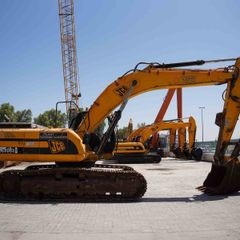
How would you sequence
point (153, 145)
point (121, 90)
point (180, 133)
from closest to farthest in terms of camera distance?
point (121, 90) < point (180, 133) < point (153, 145)

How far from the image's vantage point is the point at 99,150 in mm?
11258

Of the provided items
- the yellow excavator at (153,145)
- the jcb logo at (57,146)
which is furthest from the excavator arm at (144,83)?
the yellow excavator at (153,145)

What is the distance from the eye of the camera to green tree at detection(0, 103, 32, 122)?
91.9 metres

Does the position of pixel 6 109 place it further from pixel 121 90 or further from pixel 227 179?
pixel 227 179

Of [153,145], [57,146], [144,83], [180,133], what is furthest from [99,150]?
[153,145]

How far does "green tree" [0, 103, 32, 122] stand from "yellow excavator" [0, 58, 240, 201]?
74.1 metres

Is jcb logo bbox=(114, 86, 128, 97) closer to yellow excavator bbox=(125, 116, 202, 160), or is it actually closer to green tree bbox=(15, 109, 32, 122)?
yellow excavator bbox=(125, 116, 202, 160)

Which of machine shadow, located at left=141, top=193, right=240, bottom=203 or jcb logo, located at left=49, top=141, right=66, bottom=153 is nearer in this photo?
machine shadow, located at left=141, top=193, right=240, bottom=203

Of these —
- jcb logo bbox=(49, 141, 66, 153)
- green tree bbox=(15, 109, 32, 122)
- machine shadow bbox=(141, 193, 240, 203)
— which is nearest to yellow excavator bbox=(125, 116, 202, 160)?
machine shadow bbox=(141, 193, 240, 203)

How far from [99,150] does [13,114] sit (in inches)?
3472

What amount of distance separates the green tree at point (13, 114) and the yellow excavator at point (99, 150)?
7409 cm

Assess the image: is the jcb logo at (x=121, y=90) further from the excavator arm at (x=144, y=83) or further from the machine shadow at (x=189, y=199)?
the machine shadow at (x=189, y=199)

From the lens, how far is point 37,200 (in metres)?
10.4

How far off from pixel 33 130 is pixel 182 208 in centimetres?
484
